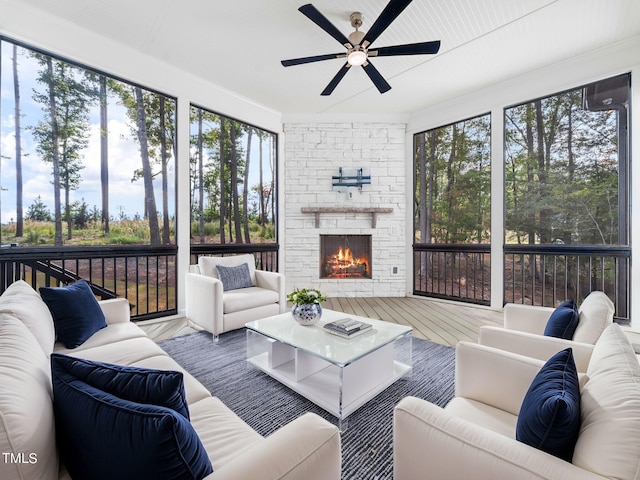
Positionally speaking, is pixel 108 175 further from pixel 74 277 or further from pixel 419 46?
pixel 419 46

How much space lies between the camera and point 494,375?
124 centimetres

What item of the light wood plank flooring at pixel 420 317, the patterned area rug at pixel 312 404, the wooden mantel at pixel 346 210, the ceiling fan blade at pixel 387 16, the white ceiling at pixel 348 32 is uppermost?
the white ceiling at pixel 348 32

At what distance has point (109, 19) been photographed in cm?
269

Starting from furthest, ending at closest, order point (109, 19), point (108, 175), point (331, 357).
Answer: point (108, 175) → point (109, 19) → point (331, 357)

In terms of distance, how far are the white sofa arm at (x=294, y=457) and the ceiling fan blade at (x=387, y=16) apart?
246 cm

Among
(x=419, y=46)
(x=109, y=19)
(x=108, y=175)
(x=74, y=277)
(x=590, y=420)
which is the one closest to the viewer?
(x=590, y=420)

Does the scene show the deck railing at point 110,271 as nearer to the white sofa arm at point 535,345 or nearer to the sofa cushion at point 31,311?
the sofa cushion at point 31,311

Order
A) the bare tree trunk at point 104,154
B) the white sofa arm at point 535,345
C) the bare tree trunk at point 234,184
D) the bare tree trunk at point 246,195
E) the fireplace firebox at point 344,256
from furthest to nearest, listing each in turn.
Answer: the fireplace firebox at point 344,256 < the bare tree trunk at point 246,195 < the bare tree trunk at point 234,184 < the bare tree trunk at point 104,154 < the white sofa arm at point 535,345

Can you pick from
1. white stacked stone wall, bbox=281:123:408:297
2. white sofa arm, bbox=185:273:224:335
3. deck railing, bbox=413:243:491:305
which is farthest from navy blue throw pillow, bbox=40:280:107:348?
deck railing, bbox=413:243:491:305

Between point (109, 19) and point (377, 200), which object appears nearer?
point (109, 19)

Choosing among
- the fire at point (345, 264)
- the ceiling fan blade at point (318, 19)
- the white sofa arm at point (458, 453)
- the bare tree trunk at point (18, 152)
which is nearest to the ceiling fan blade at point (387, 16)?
the ceiling fan blade at point (318, 19)

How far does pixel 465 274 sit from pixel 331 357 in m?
3.37

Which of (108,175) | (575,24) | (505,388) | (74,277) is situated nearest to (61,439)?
(505,388)

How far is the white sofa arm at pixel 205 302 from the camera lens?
2.75 metres
